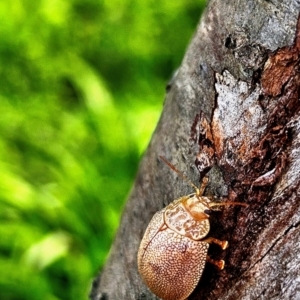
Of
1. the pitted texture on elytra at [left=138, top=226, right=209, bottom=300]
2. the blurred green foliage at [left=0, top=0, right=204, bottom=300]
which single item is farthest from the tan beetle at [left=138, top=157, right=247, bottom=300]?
the blurred green foliage at [left=0, top=0, right=204, bottom=300]

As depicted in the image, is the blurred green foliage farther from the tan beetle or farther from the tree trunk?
the tree trunk

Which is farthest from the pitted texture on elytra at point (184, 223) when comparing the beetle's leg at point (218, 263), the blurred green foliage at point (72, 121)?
the blurred green foliage at point (72, 121)

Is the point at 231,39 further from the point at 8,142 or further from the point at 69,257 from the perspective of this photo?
the point at 8,142

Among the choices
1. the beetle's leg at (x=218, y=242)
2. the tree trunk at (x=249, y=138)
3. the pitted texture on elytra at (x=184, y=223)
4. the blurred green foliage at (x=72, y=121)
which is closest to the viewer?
the tree trunk at (x=249, y=138)

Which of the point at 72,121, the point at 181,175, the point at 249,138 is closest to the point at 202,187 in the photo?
the point at 181,175

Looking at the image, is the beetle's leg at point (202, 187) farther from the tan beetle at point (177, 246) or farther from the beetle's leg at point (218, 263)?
the beetle's leg at point (218, 263)

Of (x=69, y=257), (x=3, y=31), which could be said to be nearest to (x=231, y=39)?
(x=69, y=257)
